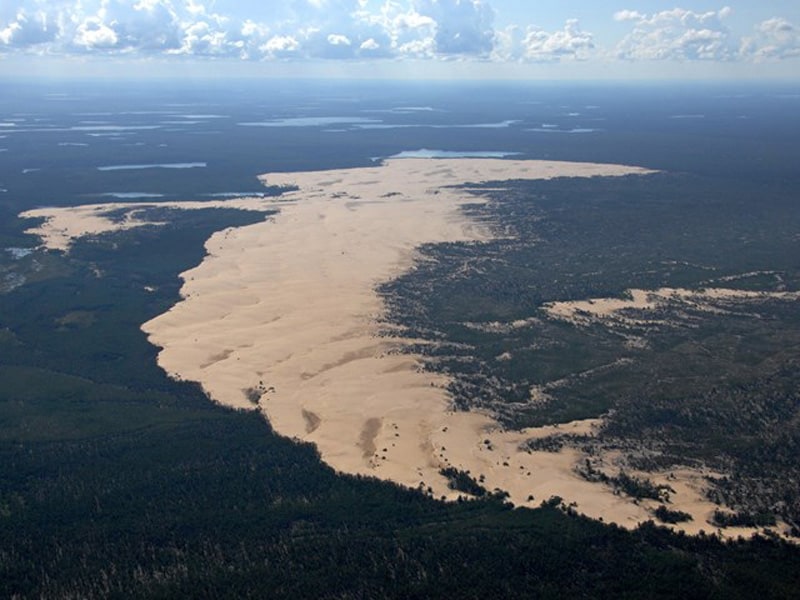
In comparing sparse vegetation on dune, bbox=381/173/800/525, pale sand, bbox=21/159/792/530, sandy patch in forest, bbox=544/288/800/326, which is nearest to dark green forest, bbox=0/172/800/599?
pale sand, bbox=21/159/792/530

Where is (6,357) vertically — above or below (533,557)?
below

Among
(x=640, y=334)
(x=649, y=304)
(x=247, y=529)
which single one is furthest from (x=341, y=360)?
(x=649, y=304)

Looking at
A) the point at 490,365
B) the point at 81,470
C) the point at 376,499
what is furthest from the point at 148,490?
the point at 490,365

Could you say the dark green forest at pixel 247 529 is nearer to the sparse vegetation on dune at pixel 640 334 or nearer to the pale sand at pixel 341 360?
the pale sand at pixel 341 360

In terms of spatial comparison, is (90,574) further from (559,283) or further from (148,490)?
(559,283)

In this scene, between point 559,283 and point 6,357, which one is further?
point 559,283

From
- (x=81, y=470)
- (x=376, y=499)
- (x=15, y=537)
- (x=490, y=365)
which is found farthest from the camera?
(x=490, y=365)

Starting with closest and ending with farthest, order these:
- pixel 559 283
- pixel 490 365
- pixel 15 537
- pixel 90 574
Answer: pixel 90 574 → pixel 15 537 → pixel 490 365 → pixel 559 283

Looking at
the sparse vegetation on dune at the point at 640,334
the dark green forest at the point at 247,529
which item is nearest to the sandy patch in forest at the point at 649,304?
the sparse vegetation on dune at the point at 640,334
